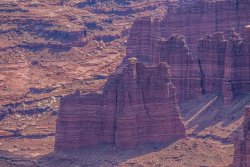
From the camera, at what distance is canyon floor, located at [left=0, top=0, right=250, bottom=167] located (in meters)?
104

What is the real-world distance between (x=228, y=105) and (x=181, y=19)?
20.1 meters

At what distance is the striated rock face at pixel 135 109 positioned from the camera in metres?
104

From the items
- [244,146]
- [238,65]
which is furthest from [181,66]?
[244,146]

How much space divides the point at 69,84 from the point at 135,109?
101ft

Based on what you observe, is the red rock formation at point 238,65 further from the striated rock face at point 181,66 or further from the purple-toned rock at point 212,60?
the striated rock face at point 181,66

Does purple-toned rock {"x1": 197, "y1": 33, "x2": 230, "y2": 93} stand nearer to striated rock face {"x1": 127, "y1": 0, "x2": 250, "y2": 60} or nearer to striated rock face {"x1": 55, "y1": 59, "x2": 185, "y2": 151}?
striated rock face {"x1": 127, "y1": 0, "x2": 250, "y2": 60}

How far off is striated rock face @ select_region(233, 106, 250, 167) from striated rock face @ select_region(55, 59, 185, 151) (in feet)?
50.0

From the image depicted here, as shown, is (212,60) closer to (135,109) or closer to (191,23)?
(135,109)

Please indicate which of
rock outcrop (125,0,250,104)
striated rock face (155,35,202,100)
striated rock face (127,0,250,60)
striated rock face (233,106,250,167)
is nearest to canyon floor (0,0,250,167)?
Result: striated rock face (155,35,202,100)

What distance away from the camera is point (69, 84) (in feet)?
442

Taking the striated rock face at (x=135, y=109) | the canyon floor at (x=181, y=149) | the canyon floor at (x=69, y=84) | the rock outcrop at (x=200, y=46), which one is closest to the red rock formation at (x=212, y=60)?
the rock outcrop at (x=200, y=46)

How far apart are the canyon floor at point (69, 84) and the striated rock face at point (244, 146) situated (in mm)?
7693

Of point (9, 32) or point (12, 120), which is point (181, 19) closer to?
point (12, 120)

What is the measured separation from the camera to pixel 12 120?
12638 centimetres
